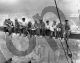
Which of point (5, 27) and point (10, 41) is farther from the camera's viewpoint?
point (10, 41)

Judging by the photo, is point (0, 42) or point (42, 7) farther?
point (0, 42)

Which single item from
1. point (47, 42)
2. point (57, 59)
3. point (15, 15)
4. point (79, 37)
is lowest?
point (57, 59)

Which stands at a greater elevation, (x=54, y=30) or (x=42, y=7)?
(x=42, y=7)

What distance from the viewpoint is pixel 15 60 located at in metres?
25.8

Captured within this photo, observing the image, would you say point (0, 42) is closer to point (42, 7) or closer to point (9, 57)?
point (9, 57)

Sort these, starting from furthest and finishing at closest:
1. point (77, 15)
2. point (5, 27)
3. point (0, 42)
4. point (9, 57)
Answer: point (0, 42)
point (9, 57)
point (77, 15)
point (5, 27)

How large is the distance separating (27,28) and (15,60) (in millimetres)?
13696

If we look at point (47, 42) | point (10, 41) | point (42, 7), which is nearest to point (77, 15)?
point (42, 7)

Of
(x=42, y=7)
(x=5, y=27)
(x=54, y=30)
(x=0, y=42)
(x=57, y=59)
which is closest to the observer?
(x=54, y=30)

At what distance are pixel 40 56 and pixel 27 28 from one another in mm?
17870

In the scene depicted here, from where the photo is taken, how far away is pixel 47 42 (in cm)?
2605

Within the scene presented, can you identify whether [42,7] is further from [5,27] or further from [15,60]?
[5,27]

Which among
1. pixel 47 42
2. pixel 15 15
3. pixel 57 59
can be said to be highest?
pixel 15 15

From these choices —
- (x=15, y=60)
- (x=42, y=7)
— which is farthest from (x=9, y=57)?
(x=42, y=7)
